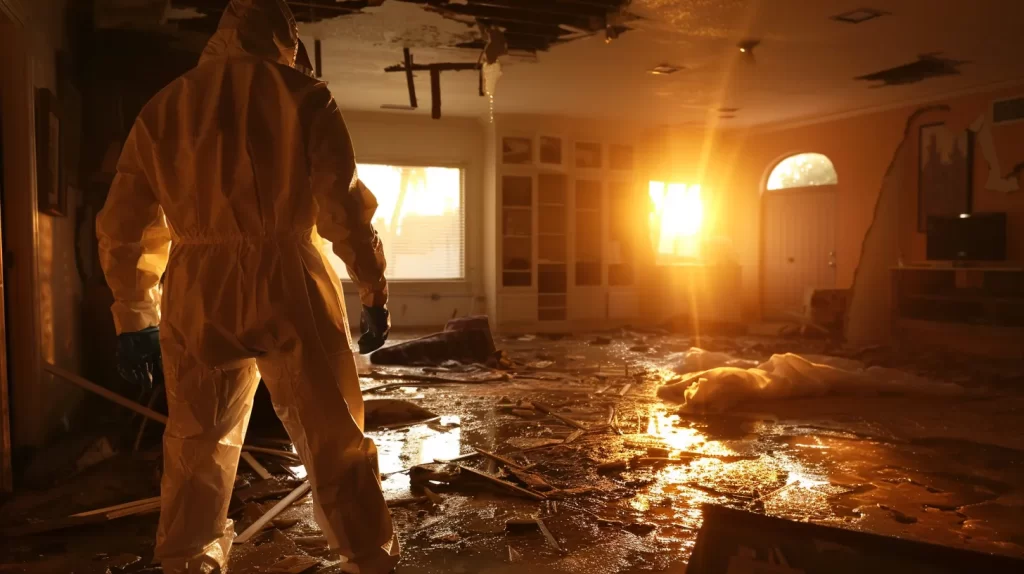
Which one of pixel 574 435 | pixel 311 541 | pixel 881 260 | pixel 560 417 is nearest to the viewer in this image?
pixel 311 541

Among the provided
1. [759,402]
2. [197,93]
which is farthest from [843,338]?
[197,93]

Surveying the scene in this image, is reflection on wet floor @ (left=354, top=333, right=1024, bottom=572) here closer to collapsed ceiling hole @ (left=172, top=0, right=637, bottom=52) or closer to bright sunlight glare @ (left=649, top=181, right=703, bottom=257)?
collapsed ceiling hole @ (left=172, top=0, right=637, bottom=52)

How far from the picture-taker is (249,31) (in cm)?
181

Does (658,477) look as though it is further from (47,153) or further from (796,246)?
(796,246)

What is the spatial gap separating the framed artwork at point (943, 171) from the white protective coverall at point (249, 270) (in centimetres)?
734

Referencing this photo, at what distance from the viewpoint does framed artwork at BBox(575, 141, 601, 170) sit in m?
9.00

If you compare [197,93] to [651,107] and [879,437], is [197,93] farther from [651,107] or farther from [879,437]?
[651,107]

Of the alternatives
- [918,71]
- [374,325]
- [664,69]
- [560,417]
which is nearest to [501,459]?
[560,417]

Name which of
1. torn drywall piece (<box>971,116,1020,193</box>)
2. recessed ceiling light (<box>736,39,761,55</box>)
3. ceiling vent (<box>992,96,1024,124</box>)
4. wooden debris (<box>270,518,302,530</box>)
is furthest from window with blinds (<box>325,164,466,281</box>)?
wooden debris (<box>270,518,302,530</box>)

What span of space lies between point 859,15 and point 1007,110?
2988mm

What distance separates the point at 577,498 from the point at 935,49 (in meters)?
5.37

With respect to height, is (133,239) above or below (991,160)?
below

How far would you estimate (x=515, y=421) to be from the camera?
4.00m

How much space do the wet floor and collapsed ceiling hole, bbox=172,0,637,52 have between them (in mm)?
2609
